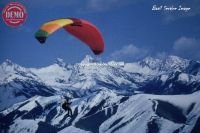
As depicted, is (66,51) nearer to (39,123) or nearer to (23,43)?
(23,43)

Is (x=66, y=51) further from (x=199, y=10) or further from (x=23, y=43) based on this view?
(x=199, y=10)

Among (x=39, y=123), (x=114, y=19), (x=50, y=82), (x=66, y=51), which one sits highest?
(x=114, y=19)

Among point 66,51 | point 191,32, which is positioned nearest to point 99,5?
point 66,51

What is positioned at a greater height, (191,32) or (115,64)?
(191,32)

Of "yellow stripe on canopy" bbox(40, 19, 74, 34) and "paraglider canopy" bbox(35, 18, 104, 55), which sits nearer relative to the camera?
"yellow stripe on canopy" bbox(40, 19, 74, 34)

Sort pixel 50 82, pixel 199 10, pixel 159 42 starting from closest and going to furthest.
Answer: pixel 199 10 → pixel 159 42 → pixel 50 82

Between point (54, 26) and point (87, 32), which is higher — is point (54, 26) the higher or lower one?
the higher one

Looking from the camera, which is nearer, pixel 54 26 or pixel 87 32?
pixel 54 26

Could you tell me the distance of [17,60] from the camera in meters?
10.6

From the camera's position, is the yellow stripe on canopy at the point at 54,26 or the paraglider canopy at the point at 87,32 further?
the paraglider canopy at the point at 87,32

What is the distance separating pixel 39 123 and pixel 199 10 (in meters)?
7.38

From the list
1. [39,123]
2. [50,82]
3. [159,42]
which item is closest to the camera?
[159,42]

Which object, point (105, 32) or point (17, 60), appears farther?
point (17, 60)

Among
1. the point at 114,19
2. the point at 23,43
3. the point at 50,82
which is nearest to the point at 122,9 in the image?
the point at 114,19
